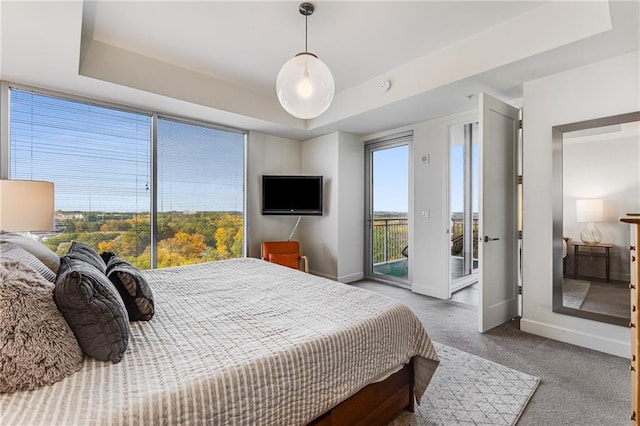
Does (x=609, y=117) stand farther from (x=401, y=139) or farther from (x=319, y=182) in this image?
(x=319, y=182)

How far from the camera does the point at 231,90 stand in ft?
12.4

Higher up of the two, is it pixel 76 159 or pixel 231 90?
pixel 231 90

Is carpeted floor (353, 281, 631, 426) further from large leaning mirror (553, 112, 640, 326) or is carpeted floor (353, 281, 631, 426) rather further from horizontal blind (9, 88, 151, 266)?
horizontal blind (9, 88, 151, 266)

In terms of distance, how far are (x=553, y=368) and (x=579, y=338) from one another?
2.07ft

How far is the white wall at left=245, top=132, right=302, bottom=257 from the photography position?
4.73 meters

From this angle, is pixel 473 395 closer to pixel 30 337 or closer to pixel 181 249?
pixel 30 337

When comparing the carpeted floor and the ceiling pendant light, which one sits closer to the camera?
the carpeted floor

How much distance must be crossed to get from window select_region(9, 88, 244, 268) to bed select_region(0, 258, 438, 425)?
1972mm

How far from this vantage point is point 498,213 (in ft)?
10.0

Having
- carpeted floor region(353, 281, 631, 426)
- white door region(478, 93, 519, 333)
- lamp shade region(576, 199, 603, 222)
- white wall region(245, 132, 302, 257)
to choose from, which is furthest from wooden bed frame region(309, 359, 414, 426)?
white wall region(245, 132, 302, 257)

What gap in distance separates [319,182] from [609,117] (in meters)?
3.31

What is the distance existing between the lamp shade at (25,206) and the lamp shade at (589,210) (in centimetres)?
443

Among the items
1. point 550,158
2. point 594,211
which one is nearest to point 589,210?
point 594,211

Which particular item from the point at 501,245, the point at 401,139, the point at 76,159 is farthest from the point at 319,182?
the point at 76,159
